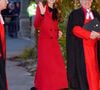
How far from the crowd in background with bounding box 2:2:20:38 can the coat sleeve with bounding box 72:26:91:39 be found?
665 inches

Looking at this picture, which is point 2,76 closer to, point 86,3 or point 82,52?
point 82,52

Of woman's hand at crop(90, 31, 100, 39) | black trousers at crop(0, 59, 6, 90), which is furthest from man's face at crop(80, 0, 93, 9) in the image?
black trousers at crop(0, 59, 6, 90)

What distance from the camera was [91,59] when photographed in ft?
24.3

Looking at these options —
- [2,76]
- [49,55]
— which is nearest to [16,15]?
[49,55]

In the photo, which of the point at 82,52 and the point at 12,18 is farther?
the point at 12,18

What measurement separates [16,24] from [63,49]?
1409 centimetres

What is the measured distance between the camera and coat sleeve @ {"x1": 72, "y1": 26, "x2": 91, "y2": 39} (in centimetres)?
731

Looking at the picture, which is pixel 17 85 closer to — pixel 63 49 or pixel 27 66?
pixel 63 49

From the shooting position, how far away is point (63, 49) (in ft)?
36.6

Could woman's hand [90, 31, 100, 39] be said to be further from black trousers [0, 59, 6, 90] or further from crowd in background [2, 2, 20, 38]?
crowd in background [2, 2, 20, 38]

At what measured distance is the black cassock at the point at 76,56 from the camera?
749 centimetres

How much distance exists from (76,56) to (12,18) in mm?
18668

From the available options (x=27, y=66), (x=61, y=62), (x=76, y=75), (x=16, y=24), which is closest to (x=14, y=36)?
(x=16, y=24)

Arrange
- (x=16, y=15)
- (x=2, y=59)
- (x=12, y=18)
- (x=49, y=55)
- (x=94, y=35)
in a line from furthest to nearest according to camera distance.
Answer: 1. (x=12, y=18)
2. (x=16, y=15)
3. (x=49, y=55)
4. (x=94, y=35)
5. (x=2, y=59)
